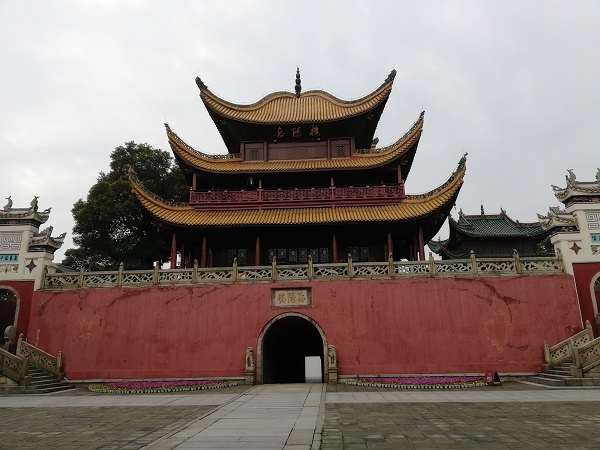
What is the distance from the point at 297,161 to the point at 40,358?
1407 cm

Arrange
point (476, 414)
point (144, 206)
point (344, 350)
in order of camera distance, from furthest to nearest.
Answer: point (144, 206)
point (344, 350)
point (476, 414)

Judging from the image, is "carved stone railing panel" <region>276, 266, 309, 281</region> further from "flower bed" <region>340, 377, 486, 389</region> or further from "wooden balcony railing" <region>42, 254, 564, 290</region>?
"flower bed" <region>340, 377, 486, 389</region>

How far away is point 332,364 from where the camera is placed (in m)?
14.3

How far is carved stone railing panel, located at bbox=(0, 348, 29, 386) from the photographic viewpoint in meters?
13.0

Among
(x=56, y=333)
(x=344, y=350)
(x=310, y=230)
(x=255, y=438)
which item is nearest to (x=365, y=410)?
(x=255, y=438)

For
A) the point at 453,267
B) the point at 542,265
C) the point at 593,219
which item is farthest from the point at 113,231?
the point at 593,219

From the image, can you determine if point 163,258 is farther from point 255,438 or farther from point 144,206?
point 255,438

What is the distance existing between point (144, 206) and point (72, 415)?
11.4 m

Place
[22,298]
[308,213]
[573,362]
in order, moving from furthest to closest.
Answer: [308,213] < [22,298] < [573,362]

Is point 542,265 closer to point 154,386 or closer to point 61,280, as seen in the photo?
point 154,386

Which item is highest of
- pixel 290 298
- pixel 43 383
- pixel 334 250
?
pixel 334 250

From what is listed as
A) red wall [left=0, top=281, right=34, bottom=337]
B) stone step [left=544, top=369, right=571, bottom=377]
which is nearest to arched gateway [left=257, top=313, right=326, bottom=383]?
stone step [left=544, top=369, right=571, bottom=377]

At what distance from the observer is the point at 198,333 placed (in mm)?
15312

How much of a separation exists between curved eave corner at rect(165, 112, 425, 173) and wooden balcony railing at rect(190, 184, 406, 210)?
1098 mm
